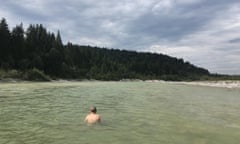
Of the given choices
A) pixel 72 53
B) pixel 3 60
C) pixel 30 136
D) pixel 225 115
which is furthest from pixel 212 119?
pixel 72 53

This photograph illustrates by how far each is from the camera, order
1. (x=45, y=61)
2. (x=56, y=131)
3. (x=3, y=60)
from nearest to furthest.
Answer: (x=56, y=131), (x=3, y=60), (x=45, y=61)

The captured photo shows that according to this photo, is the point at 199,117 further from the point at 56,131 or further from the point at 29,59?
the point at 29,59

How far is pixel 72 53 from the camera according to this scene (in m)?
161

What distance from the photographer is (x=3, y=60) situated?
93812mm

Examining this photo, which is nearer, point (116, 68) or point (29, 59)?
point (29, 59)

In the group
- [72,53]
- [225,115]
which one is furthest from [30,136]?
[72,53]

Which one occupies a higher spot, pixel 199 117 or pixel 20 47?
pixel 20 47

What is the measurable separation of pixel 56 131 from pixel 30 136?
1600 millimetres

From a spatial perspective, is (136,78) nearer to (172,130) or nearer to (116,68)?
(116,68)

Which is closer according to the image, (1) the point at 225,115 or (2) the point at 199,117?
(2) the point at 199,117

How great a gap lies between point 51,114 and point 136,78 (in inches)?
6840

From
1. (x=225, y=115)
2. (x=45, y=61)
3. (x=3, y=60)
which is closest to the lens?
(x=225, y=115)

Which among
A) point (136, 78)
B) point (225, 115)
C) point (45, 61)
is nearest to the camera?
point (225, 115)

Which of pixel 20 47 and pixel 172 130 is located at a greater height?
pixel 20 47
